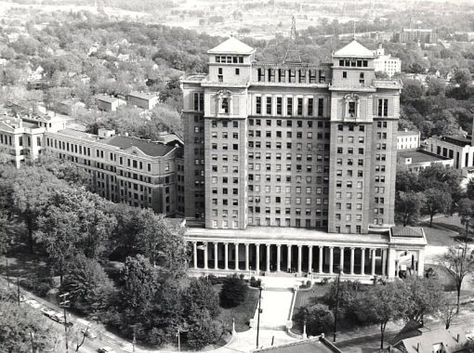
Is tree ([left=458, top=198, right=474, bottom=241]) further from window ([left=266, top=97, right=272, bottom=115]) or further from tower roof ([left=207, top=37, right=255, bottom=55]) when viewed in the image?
tower roof ([left=207, top=37, right=255, bottom=55])

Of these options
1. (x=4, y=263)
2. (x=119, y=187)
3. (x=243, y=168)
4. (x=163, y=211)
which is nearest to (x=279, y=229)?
(x=243, y=168)

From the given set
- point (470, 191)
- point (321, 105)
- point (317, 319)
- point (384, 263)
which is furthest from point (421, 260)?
point (470, 191)

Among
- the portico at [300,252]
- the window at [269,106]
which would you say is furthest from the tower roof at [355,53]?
the portico at [300,252]

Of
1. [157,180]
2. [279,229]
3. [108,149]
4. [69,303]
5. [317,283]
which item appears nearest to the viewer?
[69,303]

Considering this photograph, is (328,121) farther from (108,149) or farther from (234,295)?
(108,149)

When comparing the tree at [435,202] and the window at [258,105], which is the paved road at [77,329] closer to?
the window at [258,105]

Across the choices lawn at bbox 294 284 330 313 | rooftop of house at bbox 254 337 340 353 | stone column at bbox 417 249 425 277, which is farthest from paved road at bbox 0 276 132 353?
stone column at bbox 417 249 425 277
